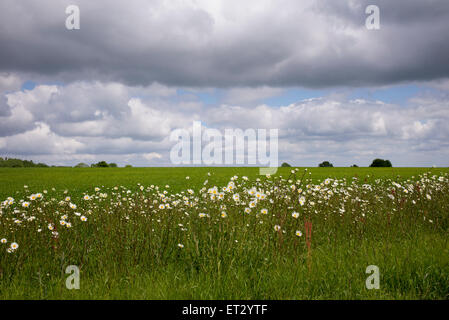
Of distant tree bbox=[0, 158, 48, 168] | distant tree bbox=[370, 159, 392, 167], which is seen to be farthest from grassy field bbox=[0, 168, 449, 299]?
distant tree bbox=[0, 158, 48, 168]

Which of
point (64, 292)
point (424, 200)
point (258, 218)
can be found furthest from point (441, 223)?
point (64, 292)

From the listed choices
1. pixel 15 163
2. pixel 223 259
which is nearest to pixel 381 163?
pixel 223 259

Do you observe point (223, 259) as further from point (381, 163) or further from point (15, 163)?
point (15, 163)

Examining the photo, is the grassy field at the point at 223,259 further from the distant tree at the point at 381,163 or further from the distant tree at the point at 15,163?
the distant tree at the point at 15,163

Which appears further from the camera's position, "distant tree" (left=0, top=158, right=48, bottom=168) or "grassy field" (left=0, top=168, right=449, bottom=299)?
"distant tree" (left=0, top=158, right=48, bottom=168)

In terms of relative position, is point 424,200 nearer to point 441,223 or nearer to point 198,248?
point 441,223

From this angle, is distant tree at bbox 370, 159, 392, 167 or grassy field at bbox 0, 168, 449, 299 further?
distant tree at bbox 370, 159, 392, 167

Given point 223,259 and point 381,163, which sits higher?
point 381,163

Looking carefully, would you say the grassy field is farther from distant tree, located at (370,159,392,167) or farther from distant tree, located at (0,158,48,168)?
distant tree, located at (0,158,48,168)

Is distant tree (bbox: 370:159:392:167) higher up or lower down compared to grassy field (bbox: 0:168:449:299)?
higher up

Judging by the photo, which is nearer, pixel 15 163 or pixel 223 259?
pixel 223 259

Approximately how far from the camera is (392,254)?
4738 mm

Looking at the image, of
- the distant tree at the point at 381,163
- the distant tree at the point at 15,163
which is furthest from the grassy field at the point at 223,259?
the distant tree at the point at 15,163

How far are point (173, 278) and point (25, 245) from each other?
279cm
